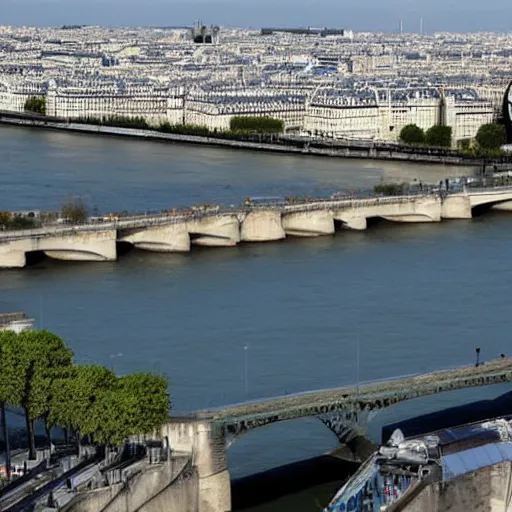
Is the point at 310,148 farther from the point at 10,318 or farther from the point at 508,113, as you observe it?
the point at 10,318

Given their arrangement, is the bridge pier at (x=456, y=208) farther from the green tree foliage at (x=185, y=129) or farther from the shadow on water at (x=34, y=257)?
the green tree foliage at (x=185, y=129)

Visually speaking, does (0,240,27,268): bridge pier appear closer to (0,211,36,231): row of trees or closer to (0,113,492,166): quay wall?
(0,211,36,231): row of trees

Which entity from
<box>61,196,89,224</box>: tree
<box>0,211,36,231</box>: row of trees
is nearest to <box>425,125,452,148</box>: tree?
<box>61,196,89,224</box>: tree

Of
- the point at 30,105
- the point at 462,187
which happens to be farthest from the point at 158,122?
the point at 462,187

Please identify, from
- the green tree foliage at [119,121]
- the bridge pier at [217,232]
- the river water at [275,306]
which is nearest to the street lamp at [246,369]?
the river water at [275,306]

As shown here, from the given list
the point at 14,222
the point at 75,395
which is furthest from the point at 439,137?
the point at 75,395

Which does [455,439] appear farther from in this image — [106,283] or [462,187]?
[462,187]

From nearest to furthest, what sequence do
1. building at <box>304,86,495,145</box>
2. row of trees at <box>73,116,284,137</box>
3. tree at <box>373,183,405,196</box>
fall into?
tree at <box>373,183,405,196</box> < row of trees at <box>73,116,284,137</box> < building at <box>304,86,495,145</box>
